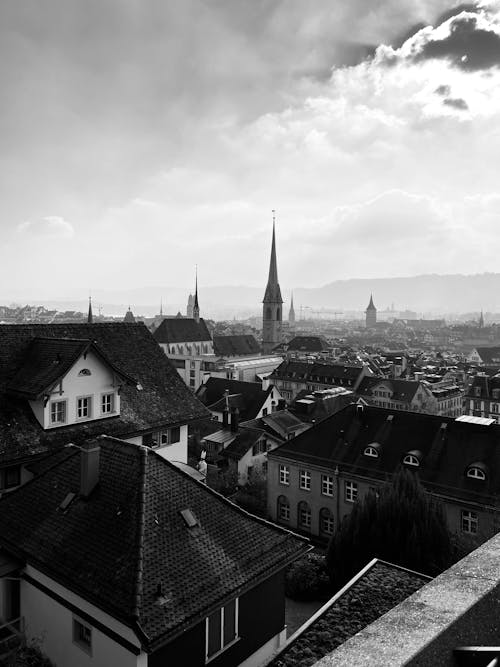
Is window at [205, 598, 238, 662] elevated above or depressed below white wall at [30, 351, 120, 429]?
below

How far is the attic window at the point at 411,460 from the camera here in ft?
102

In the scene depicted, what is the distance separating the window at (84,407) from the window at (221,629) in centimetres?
982

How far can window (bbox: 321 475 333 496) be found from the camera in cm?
3412

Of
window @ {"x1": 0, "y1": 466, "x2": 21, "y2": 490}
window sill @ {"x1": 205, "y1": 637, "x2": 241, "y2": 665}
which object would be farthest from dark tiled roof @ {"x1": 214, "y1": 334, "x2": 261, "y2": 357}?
window sill @ {"x1": 205, "y1": 637, "x2": 241, "y2": 665}

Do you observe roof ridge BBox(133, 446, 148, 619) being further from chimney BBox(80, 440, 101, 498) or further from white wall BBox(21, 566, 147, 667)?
chimney BBox(80, 440, 101, 498)

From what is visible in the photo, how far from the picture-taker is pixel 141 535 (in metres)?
11.2

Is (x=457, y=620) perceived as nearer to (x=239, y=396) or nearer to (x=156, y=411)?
(x=156, y=411)

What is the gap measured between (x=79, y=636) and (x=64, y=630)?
1.46 feet

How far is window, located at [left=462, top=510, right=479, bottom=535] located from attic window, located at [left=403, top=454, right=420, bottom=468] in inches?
145

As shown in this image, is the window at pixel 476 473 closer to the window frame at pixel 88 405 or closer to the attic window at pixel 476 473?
the attic window at pixel 476 473

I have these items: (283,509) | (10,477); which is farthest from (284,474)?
(10,477)

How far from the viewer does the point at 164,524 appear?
39.0 feet

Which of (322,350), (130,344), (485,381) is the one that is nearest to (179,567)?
(130,344)

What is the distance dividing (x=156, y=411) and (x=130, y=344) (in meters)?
3.87
